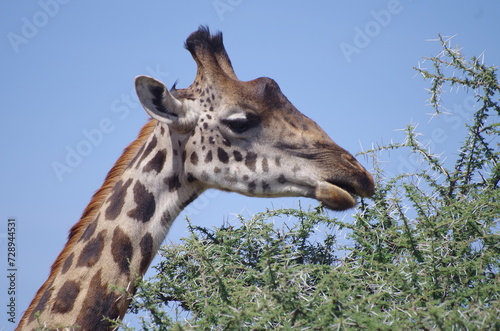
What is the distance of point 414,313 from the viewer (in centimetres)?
348

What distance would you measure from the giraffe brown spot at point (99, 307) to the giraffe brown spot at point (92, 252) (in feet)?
0.58

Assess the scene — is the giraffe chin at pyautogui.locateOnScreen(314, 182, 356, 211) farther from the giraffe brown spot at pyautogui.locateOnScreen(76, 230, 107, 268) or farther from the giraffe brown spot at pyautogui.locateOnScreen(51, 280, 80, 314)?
the giraffe brown spot at pyautogui.locateOnScreen(51, 280, 80, 314)

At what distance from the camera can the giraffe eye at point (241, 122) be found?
534cm

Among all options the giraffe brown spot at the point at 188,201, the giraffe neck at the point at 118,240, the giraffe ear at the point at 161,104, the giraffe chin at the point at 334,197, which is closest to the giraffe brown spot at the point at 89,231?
the giraffe neck at the point at 118,240

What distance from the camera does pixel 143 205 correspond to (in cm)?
507

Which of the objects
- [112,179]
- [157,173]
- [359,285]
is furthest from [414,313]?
[112,179]

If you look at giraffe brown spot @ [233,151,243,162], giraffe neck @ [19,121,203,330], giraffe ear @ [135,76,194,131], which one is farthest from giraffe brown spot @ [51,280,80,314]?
giraffe brown spot @ [233,151,243,162]

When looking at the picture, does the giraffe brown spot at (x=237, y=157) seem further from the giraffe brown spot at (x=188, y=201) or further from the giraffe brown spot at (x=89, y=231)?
the giraffe brown spot at (x=89, y=231)

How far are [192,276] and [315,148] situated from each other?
1461 millimetres

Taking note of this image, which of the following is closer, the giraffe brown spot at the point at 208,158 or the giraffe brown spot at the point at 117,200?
the giraffe brown spot at the point at 117,200

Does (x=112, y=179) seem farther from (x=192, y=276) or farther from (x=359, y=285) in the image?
(x=359, y=285)

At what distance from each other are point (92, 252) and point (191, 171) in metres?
1.00

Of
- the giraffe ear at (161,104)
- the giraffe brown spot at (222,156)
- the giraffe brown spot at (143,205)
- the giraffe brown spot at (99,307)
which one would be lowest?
the giraffe brown spot at (99,307)

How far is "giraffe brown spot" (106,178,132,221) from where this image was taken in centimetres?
509
